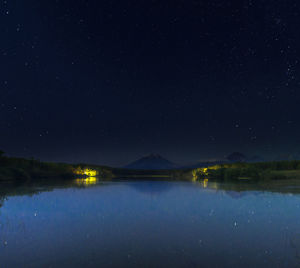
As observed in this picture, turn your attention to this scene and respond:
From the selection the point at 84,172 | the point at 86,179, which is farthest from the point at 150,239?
the point at 84,172

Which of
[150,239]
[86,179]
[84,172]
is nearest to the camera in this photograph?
[150,239]

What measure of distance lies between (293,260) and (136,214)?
1331cm

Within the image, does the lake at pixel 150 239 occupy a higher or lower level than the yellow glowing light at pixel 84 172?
higher

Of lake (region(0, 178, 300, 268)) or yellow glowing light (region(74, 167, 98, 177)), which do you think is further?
yellow glowing light (region(74, 167, 98, 177))

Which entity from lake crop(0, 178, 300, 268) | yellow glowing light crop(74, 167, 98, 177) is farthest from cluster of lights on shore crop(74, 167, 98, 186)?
lake crop(0, 178, 300, 268)

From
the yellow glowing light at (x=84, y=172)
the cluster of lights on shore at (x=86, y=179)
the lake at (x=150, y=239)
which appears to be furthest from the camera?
the yellow glowing light at (x=84, y=172)

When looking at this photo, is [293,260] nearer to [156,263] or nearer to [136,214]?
[156,263]

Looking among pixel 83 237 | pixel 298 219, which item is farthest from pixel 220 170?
pixel 83 237

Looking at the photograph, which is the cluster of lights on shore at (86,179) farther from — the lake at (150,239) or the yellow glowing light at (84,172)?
the lake at (150,239)

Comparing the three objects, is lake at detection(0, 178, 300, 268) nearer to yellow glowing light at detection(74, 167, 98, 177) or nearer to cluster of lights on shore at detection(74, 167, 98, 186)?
cluster of lights on shore at detection(74, 167, 98, 186)

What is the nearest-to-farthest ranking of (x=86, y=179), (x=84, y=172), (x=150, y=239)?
(x=150, y=239), (x=86, y=179), (x=84, y=172)

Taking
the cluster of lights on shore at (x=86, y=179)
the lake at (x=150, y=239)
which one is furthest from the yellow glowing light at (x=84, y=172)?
the lake at (x=150, y=239)

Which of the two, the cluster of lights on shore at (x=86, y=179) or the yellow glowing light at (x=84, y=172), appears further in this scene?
the yellow glowing light at (x=84, y=172)

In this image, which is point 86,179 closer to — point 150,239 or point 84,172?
point 84,172
